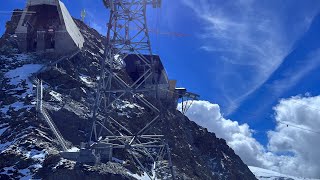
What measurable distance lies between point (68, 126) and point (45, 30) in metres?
20.7

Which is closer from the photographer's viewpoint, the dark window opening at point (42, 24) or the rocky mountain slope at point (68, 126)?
the rocky mountain slope at point (68, 126)

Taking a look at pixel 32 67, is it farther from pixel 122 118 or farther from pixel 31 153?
pixel 31 153

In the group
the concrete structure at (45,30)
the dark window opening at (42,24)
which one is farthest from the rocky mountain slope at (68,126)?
the dark window opening at (42,24)

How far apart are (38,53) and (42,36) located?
2.35m

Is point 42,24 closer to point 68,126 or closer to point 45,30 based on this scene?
point 45,30

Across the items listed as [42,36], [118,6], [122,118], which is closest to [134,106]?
[122,118]

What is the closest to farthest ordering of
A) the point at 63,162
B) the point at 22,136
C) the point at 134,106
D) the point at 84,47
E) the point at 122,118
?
1. the point at 63,162
2. the point at 22,136
3. the point at 122,118
4. the point at 134,106
5. the point at 84,47

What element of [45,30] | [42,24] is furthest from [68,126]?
[42,24]

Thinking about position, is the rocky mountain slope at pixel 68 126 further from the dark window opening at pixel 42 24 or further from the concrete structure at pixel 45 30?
the dark window opening at pixel 42 24

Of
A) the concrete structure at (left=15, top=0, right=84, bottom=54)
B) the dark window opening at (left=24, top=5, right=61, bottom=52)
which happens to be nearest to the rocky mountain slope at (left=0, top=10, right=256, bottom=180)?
the concrete structure at (left=15, top=0, right=84, bottom=54)

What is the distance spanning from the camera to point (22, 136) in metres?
39.6

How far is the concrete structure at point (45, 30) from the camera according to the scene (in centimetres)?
6044

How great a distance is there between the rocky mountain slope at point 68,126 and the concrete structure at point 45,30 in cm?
155

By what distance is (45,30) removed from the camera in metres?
61.7
